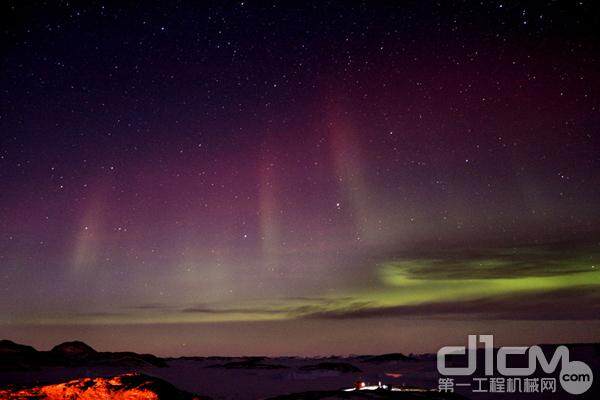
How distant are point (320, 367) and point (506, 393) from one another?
3498cm

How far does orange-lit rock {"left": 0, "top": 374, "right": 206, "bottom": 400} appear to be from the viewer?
68.6 ft

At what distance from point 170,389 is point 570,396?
23.6m

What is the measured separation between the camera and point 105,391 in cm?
2116

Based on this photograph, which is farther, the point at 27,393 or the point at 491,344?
the point at 491,344

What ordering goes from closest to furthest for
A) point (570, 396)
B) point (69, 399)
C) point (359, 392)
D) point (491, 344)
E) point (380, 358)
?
point (69, 399)
point (359, 392)
point (491, 344)
point (570, 396)
point (380, 358)

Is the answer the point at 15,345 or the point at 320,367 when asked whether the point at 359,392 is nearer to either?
the point at 320,367

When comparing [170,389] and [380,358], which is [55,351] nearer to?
[170,389]

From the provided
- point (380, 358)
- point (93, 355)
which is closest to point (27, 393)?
point (93, 355)

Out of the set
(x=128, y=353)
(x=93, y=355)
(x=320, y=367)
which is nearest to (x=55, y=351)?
(x=93, y=355)

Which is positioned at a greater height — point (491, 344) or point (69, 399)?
point (491, 344)

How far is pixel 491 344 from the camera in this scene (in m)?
29.2

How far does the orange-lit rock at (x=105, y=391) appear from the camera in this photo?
20906 mm

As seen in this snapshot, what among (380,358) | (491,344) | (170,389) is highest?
(491,344)

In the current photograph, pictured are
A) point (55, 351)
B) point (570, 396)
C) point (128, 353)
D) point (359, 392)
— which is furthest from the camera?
point (128, 353)
